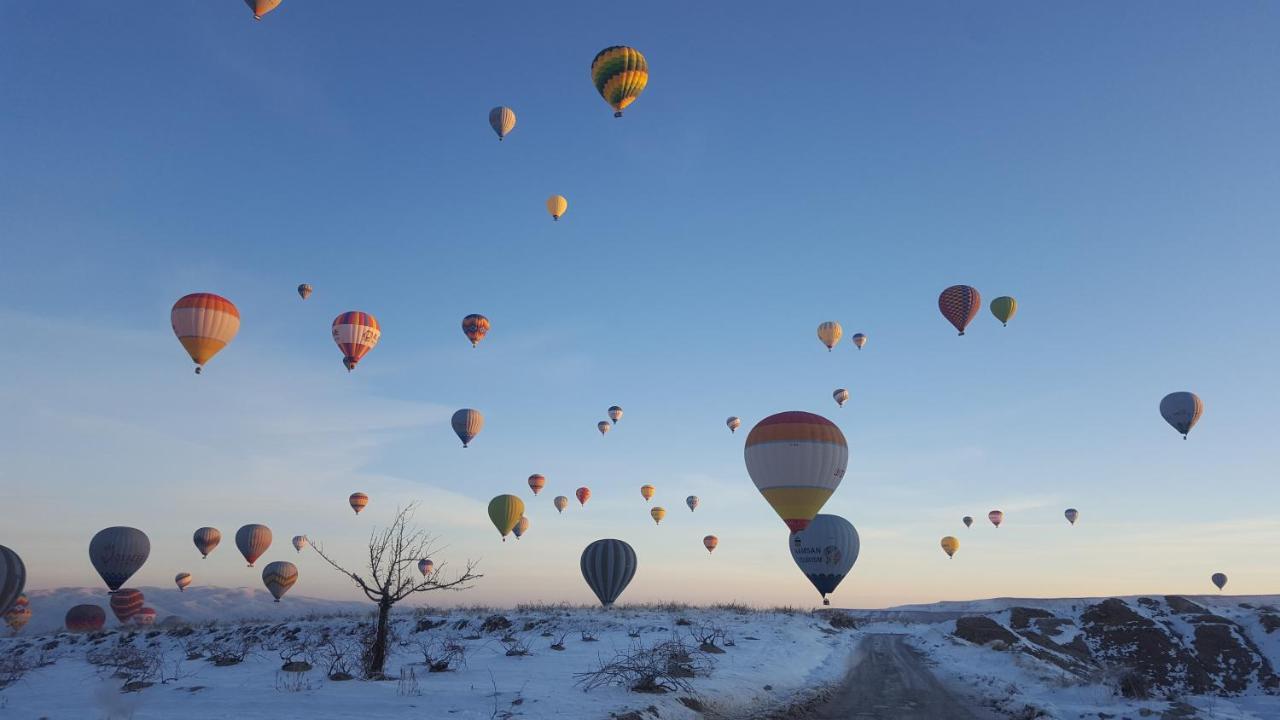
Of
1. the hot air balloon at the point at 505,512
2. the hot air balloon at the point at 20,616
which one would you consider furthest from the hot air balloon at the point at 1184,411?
the hot air balloon at the point at 20,616

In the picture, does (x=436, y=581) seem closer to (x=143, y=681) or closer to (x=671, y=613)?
(x=143, y=681)

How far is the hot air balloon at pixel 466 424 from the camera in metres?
57.4

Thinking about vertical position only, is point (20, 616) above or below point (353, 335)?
below

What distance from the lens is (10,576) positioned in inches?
1271

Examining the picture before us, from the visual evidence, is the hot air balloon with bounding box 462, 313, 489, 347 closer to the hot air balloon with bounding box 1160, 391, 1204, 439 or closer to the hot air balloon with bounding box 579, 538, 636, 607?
the hot air balloon with bounding box 579, 538, 636, 607

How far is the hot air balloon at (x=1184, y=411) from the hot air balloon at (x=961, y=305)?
2085cm

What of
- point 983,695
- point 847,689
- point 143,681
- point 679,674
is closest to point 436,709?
point 679,674

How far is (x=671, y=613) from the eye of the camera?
120ft

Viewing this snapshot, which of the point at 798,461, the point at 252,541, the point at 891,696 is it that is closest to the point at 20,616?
the point at 252,541

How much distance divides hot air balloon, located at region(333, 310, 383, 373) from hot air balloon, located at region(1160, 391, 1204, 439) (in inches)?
2352

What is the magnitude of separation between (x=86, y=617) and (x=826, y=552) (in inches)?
2299

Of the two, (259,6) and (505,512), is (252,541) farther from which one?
(259,6)

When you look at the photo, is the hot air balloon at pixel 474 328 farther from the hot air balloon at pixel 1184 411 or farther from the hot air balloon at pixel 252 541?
the hot air balloon at pixel 1184 411

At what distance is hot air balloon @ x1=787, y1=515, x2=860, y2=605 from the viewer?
147ft
